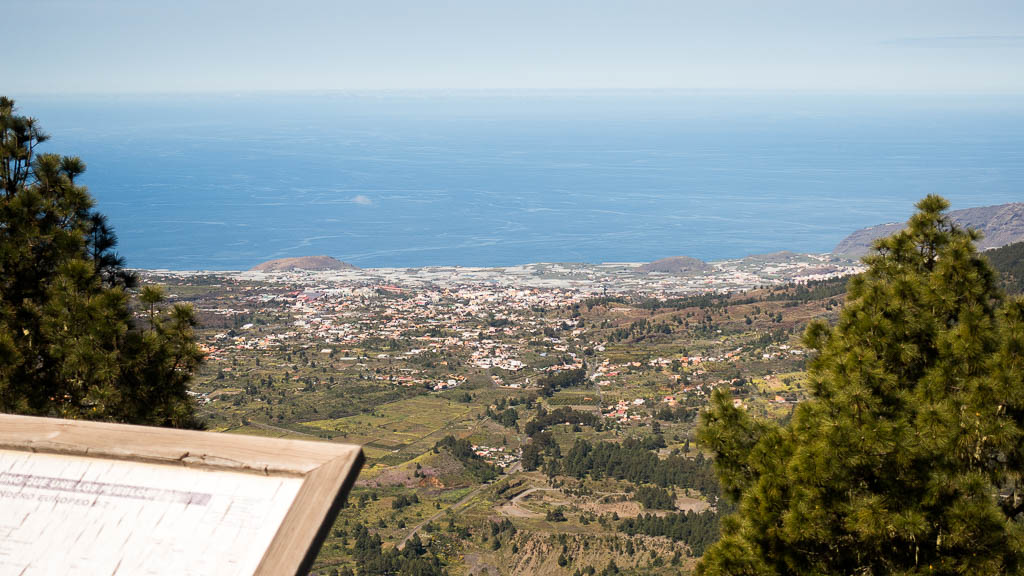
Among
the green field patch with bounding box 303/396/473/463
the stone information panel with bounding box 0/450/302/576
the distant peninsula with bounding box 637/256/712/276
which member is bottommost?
the distant peninsula with bounding box 637/256/712/276

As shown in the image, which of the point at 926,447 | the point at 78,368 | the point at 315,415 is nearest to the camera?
the point at 926,447

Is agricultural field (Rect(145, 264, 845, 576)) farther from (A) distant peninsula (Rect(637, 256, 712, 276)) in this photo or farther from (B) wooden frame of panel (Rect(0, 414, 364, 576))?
(A) distant peninsula (Rect(637, 256, 712, 276))

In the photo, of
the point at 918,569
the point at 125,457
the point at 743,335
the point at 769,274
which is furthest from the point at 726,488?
the point at 769,274

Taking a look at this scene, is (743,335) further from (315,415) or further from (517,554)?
(517,554)

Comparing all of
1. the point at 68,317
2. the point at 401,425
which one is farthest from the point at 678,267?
the point at 68,317

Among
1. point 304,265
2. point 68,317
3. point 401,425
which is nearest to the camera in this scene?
point 68,317

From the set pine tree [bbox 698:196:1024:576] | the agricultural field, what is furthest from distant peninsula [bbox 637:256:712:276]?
pine tree [bbox 698:196:1024:576]

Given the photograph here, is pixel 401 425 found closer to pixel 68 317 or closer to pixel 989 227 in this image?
pixel 68 317
